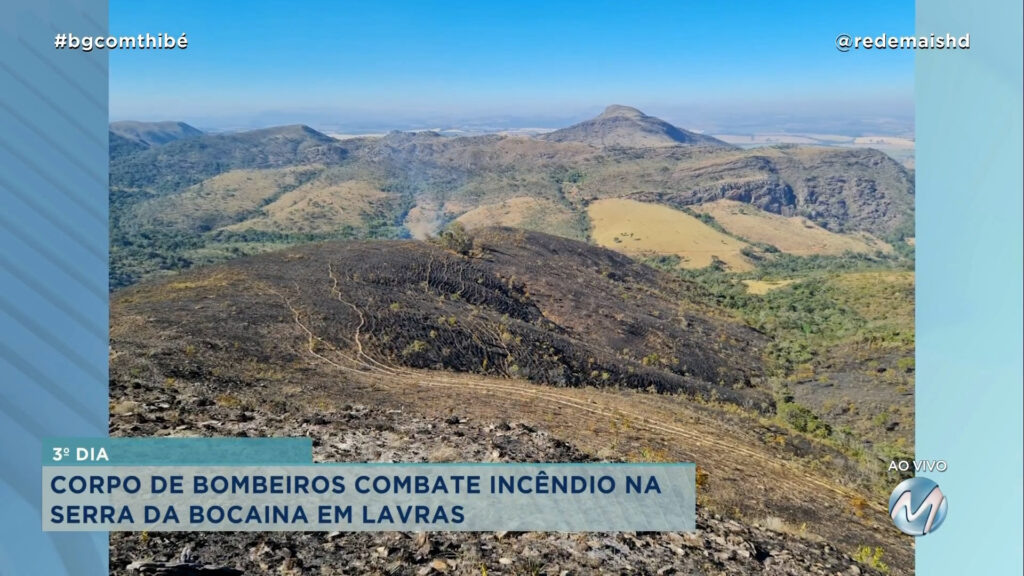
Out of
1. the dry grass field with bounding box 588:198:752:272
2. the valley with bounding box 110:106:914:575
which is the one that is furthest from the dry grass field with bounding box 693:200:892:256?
the valley with bounding box 110:106:914:575

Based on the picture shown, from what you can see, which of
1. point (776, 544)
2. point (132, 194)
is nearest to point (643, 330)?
point (776, 544)

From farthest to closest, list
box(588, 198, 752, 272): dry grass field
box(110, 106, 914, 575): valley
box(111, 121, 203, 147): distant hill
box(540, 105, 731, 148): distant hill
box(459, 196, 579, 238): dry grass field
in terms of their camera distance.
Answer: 1. box(111, 121, 203, 147): distant hill
2. box(540, 105, 731, 148): distant hill
3. box(459, 196, 579, 238): dry grass field
4. box(588, 198, 752, 272): dry grass field
5. box(110, 106, 914, 575): valley

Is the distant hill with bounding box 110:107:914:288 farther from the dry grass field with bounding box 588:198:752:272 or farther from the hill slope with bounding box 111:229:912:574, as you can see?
the hill slope with bounding box 111:229:912:574

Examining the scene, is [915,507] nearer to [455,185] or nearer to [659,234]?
[659,234]

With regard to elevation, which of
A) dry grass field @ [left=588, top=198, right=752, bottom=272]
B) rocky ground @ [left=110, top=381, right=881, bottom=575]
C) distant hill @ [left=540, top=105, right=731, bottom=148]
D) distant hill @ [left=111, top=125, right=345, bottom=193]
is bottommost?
rocky ground @ [left=110, top=381, right=881, bottom=575]

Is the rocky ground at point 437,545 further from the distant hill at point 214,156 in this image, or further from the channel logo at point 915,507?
the distant hill at point 214,156

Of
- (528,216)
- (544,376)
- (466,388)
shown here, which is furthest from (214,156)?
(466,388)
